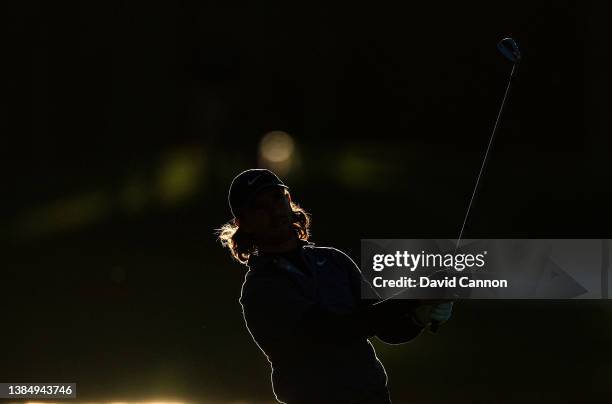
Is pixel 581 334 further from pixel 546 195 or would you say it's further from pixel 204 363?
pixel 204 363

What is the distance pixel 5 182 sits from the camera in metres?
13.4

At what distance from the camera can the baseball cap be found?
3863 mm

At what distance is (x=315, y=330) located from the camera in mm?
3676

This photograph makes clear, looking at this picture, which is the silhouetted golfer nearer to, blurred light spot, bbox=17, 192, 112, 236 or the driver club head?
the driver club head

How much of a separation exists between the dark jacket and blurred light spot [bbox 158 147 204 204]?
9426mm

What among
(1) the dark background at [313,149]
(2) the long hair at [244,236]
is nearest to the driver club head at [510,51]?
(2) the long hair at [244,236]

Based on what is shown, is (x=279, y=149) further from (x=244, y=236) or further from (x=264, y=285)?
(x=264, y=285)

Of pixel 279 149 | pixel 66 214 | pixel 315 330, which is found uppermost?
pixel 315 330

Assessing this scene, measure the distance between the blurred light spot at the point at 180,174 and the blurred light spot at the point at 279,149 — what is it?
901 mm

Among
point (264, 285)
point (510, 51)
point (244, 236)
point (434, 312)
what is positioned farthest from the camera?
point (510, 51)

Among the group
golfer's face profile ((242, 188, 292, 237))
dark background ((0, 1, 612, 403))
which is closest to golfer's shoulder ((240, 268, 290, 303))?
golfer's face profile ((242, 188, 292, 237))

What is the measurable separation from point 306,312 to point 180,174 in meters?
9.76

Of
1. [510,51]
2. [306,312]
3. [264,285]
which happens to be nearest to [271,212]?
[264,285]

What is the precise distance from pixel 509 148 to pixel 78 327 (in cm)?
597
